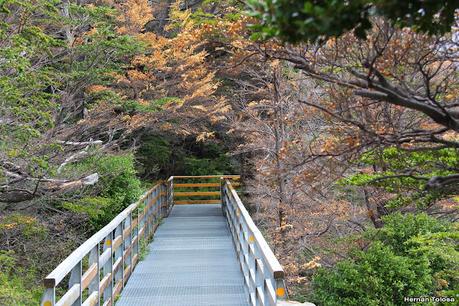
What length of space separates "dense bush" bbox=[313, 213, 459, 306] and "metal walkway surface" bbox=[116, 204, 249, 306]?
1287mm

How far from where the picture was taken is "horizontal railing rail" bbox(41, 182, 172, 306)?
319 centimetres

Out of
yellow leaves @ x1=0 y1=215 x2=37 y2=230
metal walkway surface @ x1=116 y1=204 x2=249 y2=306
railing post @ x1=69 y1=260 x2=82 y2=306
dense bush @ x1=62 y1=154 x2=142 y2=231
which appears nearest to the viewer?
railing post @ x1=69 y1=260 x2=82 y2=306

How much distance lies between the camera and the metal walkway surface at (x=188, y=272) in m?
5.61

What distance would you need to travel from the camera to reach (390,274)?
20.1 ft

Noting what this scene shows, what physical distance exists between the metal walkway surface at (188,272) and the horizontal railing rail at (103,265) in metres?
0.25

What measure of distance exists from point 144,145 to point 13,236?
7398 millimetres

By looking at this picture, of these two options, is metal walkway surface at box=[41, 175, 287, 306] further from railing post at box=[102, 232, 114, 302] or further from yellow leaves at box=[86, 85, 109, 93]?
yellow leaves at box=[86, 85, 109, 93]

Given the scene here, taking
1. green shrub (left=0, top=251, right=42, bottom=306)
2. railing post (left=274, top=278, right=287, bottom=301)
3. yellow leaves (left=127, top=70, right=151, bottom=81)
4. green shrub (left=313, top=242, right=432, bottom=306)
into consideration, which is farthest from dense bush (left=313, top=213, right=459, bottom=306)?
yellow leaves (left=127, top=70, right=151, bottom=81)

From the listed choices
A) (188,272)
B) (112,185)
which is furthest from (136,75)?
(188,272)

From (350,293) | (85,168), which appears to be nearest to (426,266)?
(350,293)

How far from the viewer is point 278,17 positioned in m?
1.43

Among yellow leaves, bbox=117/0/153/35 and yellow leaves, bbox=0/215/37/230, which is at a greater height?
yellow leaves, bbox=117/0/153/35

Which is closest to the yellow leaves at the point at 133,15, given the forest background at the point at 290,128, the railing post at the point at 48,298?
the forest background at the point at 290,128

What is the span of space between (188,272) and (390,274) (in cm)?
275
